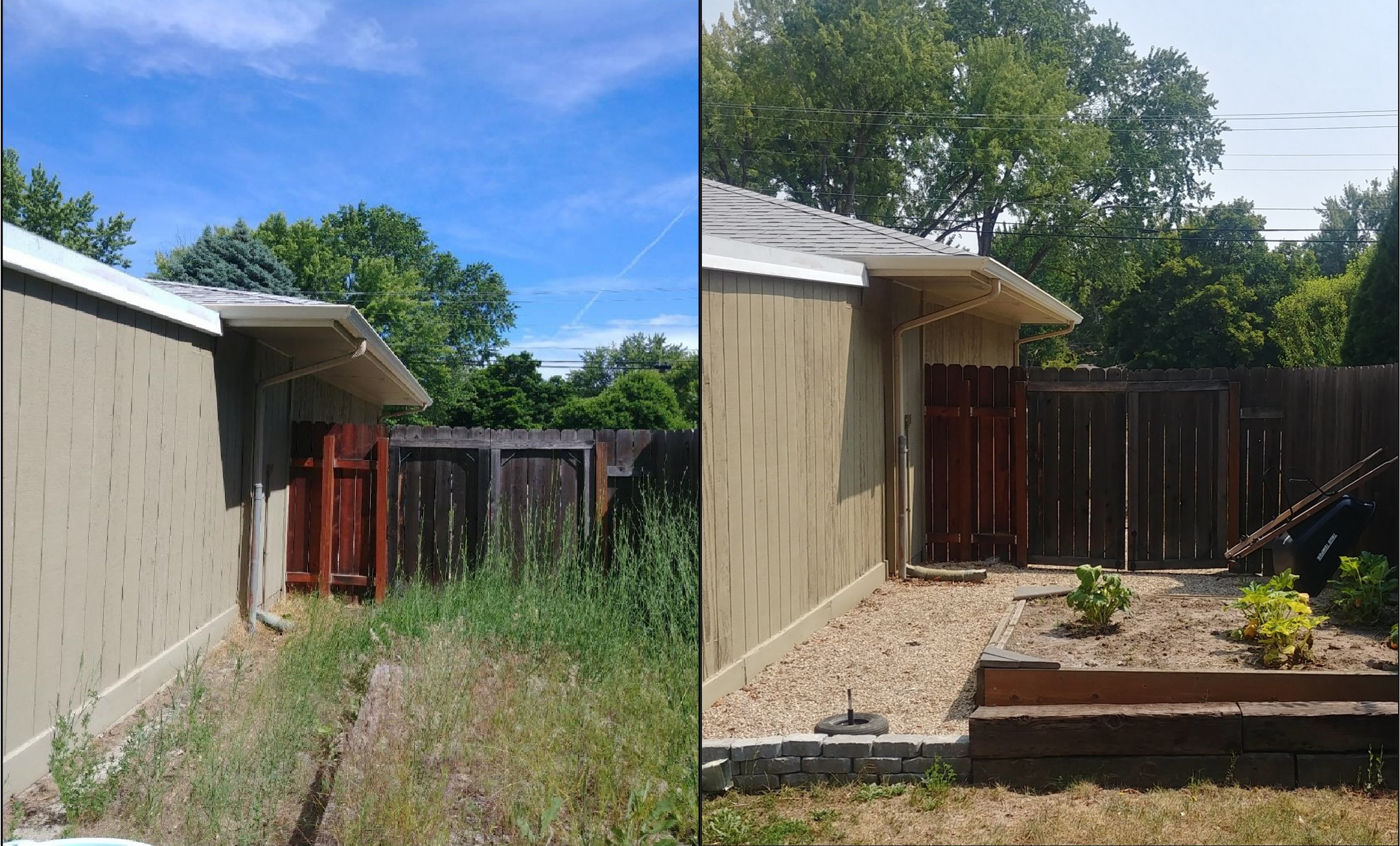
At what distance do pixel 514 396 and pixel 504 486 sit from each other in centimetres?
53

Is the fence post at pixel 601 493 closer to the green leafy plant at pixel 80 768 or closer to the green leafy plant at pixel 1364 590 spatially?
the green leafy plant at pixel 80 768

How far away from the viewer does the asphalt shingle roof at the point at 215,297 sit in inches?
112

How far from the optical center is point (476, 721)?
9.60ft

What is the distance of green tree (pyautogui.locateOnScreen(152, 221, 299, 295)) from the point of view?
23.1ft

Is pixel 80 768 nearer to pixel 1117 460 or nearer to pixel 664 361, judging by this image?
pixel 664 361

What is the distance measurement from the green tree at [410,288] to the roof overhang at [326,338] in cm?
33

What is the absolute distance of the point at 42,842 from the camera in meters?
2.41

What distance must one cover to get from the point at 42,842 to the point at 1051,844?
254 cm

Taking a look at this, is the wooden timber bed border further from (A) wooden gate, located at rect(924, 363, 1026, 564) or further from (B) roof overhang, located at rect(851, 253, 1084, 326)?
(A) wooden gate, located at rect(924, 363, 1026, 564)

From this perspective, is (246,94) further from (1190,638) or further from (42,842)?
(1190,638)

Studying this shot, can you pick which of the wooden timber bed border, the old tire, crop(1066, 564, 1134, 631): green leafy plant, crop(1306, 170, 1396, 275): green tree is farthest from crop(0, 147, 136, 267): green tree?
crop(1306, 170, 1396, 275): green tree

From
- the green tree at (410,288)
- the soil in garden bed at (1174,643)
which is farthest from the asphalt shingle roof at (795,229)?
the soil in garden bed at (1174,643)

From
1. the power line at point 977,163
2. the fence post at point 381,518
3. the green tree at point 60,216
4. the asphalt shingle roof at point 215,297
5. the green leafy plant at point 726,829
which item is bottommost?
the green leafy plant at point 726,829

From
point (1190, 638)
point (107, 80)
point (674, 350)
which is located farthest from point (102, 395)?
point (107, 80)
